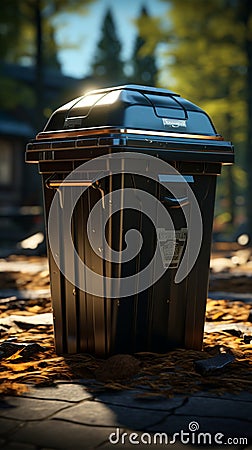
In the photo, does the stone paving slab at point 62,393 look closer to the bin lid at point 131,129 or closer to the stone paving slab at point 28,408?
the stone paving slab at point 28,408

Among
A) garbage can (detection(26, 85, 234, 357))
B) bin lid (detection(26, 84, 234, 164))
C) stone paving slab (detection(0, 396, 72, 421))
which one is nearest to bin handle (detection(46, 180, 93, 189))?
garbage can (detection(26, 85, 234, 357))

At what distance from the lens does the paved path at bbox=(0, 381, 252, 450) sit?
3.27 m

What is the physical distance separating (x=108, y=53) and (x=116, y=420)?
4906 cm

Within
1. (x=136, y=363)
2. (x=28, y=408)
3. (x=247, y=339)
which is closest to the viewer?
(x=28, y=408)

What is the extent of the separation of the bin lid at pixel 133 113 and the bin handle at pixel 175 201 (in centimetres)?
45

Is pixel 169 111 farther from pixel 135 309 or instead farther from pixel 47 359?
pixel 47 359

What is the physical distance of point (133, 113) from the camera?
464 cm

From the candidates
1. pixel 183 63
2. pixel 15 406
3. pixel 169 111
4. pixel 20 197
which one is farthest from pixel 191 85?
pixel 15 406

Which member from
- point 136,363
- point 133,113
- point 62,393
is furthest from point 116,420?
point 133,113

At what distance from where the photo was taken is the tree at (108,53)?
158 feet

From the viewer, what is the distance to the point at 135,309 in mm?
4703

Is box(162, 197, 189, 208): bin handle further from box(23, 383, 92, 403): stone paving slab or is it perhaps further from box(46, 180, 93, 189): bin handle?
box(23, 383, 92, 403): stone paving slab

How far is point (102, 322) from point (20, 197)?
23508 millimetres

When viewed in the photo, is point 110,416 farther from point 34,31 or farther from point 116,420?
point 34,31
